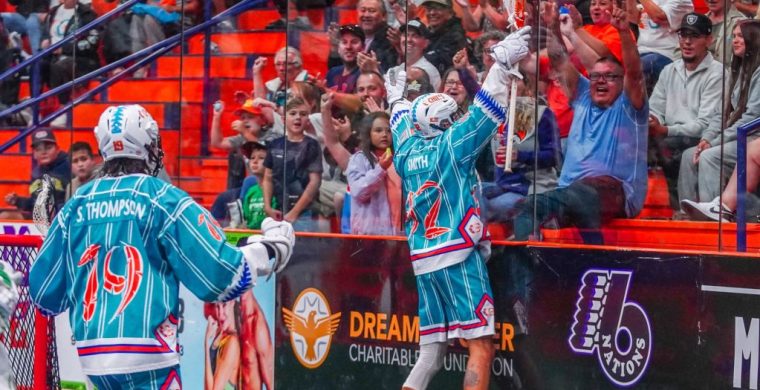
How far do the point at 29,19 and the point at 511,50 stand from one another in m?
5.00

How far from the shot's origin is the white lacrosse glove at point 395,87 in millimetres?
7875

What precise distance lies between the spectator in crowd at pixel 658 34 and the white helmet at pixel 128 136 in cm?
278

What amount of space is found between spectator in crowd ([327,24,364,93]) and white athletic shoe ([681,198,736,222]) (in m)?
2.49

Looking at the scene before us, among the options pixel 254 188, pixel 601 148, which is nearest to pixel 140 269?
pixel 601 148

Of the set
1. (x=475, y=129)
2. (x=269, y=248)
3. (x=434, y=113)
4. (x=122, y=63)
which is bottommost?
(x=269, y=248)

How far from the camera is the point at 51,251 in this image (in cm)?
554

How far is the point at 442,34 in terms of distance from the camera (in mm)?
7793

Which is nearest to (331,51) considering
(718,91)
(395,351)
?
(395,351)

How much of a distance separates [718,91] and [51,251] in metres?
3.36

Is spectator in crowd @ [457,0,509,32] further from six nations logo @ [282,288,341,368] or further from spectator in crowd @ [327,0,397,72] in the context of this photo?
six nations logo @ [282,288,341,368]

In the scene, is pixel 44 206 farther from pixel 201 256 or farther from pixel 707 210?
pixel 707 210

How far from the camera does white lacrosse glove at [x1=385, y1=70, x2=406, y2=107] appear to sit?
7875 mm

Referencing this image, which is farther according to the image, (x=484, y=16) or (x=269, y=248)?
(x=484, y=16)

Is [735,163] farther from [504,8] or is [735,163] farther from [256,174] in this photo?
[256,174]
